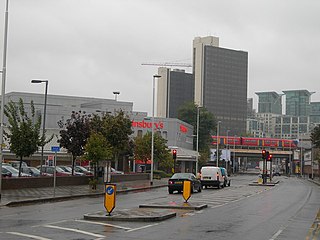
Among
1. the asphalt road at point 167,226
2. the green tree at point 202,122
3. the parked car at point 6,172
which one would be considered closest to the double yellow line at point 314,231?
the asphalt road at point 167,226

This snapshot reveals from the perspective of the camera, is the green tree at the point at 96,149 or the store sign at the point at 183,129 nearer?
the green tree at the point at 96,149

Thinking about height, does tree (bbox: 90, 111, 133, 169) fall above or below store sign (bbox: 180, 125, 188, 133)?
below

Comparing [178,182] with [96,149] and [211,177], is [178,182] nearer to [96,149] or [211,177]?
[96,149]

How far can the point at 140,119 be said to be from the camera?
9062 cm

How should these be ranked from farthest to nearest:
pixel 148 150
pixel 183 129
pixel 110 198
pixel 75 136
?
pixel 183 129 → pixel 148 150 → pixel 75 136 → pixel 110 198

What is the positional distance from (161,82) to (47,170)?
14796 cm

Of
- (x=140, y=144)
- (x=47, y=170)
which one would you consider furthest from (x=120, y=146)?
(x=140, y=144)

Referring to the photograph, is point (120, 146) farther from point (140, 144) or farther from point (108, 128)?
point (140, 144)

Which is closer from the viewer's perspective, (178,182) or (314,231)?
(314,231)

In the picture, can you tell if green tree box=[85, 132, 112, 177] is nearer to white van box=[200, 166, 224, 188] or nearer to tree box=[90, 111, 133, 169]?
tree box=[90, 111, 133, 169]

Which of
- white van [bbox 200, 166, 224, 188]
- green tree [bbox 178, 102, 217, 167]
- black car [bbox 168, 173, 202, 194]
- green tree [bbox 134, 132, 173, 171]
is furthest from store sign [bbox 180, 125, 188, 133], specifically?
black car [bbox 168, 173, 202, 194]

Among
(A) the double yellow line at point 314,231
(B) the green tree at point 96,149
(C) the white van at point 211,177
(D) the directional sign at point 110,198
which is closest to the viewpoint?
(A) the double yellow line at point 314,231

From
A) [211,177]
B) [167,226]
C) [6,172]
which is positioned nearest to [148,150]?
[211,177]

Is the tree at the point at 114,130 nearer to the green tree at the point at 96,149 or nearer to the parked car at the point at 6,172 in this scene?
the green tree at the point at 96,149
